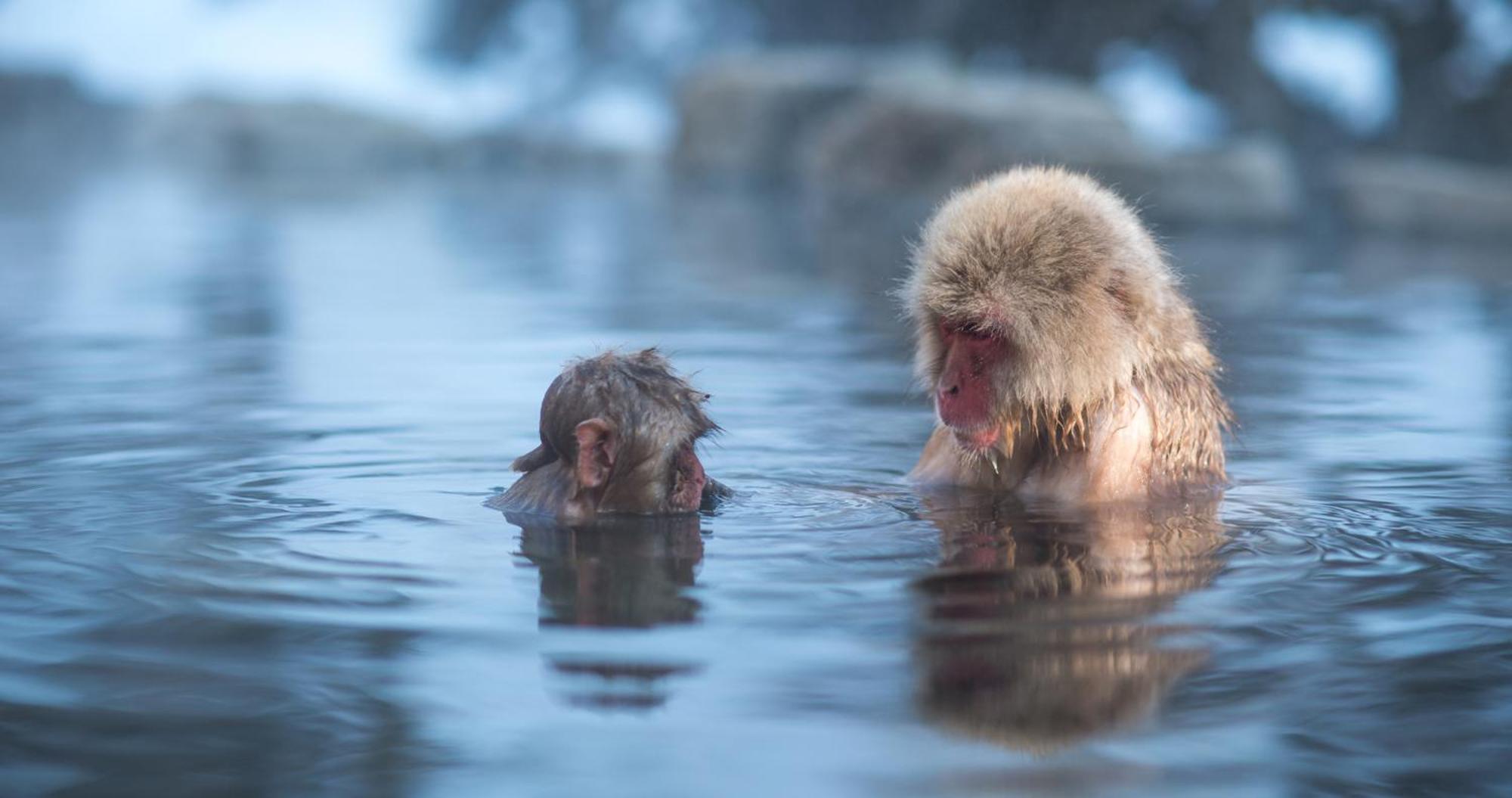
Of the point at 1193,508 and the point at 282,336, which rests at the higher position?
the point at 282,336

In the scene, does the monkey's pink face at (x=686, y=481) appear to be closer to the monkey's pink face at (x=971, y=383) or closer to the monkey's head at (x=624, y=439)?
the monkey's head at (x=624, y=439)

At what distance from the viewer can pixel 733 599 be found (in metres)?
2.98

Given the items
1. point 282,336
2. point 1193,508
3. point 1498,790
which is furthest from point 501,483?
point 282,336

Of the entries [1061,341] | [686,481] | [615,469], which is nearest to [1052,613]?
[1061,341]

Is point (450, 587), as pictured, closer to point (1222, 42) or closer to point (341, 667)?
point (341, 667)

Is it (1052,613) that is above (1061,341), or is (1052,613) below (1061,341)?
below

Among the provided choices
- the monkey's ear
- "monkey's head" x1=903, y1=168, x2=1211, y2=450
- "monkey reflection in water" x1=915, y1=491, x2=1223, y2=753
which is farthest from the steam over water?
"monkey's head" x1=903, y1=168, x2=1211, y2=450

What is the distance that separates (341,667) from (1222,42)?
18.5 meters

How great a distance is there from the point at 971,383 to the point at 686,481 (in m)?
0.63

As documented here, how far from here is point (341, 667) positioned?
101 inches

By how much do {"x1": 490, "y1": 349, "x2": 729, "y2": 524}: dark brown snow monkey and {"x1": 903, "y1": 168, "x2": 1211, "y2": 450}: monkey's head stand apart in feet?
1.79

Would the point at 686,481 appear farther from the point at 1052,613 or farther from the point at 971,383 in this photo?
the point at 1052,613

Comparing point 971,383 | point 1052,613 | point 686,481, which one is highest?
point 971,383

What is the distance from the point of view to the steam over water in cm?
220
